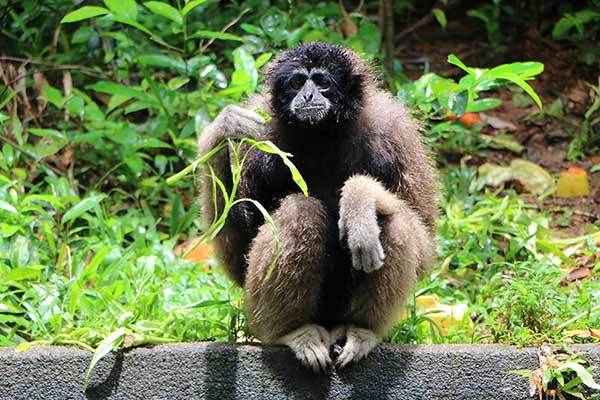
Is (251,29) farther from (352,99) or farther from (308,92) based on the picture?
(308,92)

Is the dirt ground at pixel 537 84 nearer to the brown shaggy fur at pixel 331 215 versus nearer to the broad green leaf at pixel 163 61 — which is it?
the broad green leaf at pixel 163 61

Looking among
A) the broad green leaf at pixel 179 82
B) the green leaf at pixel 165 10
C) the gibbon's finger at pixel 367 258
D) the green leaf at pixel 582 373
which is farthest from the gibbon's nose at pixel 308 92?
the broad green leaf at pixel 179 82

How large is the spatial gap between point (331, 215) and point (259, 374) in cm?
96

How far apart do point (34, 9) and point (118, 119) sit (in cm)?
129

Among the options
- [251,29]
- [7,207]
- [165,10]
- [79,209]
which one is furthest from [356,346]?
[251,29]

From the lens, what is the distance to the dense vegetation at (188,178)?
5938mm

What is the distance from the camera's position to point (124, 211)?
8.42 metres

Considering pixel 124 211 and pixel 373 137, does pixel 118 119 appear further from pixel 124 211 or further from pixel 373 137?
pixel 373 137

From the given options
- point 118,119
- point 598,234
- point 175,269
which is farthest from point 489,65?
point 175,269

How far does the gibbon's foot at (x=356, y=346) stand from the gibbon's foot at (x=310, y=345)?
0.08 m

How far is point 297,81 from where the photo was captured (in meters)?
5.75

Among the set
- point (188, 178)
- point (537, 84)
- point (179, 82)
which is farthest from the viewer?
point (537, 84)

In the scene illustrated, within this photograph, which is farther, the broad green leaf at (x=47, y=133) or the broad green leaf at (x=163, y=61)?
the broad green leaf at (x=47, y=133)

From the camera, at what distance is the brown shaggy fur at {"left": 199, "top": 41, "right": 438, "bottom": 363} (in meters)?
5.20
